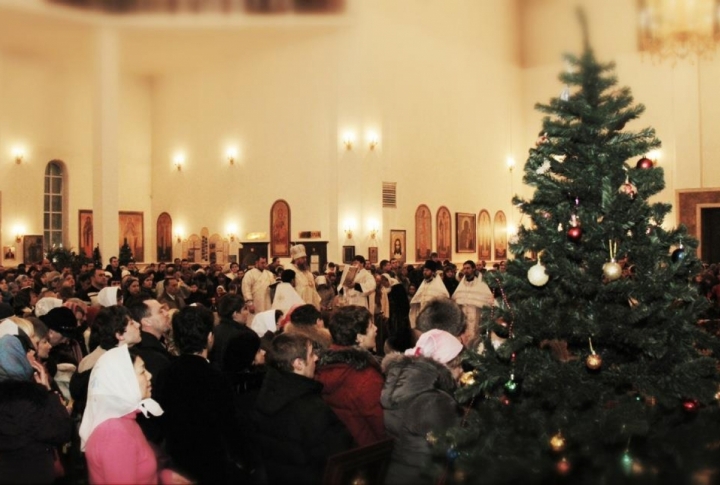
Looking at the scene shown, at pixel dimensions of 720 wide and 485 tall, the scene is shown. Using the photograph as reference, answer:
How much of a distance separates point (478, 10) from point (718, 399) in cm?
2613

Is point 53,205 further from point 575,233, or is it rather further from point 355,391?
point 575,233

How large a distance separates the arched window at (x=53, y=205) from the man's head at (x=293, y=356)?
2412 centimetres

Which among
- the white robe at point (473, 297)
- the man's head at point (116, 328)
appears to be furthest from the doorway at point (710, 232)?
the man's head at point (116, 328)

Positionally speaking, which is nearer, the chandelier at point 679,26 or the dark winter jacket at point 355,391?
the dark winter jacket at point 355,391

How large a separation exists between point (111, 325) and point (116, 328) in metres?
0.04

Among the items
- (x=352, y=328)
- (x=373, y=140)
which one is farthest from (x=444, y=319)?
(x=373, y=140)

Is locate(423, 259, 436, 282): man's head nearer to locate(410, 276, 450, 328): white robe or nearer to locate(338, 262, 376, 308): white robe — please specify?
locate(410, 276, 450, 328): white robe

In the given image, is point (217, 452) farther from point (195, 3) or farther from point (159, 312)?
point (195, 3)

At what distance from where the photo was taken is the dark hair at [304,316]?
6641 mm

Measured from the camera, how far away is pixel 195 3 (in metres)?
24.0

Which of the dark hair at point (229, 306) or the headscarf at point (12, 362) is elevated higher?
the dark hair at point (229, 306)

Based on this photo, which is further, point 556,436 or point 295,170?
point 295,170

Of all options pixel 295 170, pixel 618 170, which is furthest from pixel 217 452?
pixel 295 170

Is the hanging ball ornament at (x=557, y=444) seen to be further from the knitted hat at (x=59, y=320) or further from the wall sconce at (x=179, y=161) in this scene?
the wall sconce at (x=179, y=161)
